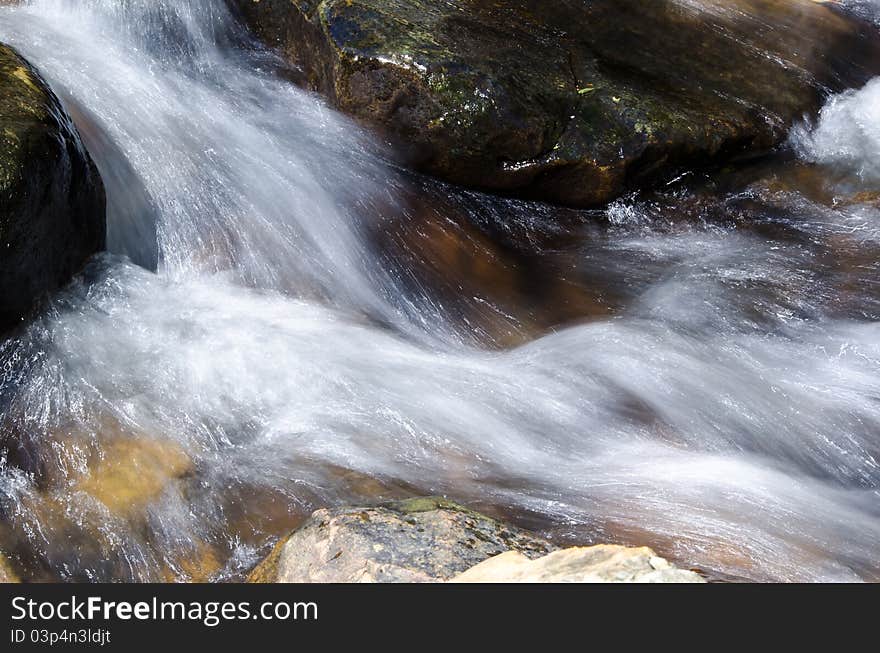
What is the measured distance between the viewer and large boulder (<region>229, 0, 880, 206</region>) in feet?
21.0

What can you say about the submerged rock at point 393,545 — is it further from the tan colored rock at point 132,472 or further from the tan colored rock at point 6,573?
the tan colored rock at point 6,573

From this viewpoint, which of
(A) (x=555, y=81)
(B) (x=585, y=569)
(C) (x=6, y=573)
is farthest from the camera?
(A) (x=555, y=81)

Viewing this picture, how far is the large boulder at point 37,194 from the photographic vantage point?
454 centimetres

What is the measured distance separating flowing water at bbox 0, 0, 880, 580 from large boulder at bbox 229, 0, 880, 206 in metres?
0.25

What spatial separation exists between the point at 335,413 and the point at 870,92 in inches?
240

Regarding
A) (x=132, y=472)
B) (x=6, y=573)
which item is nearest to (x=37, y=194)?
(x=132, y=472)

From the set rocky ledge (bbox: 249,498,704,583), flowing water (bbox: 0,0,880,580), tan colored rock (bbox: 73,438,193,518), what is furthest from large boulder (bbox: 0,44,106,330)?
rocky ledge (bbox: 249,498,704,583)

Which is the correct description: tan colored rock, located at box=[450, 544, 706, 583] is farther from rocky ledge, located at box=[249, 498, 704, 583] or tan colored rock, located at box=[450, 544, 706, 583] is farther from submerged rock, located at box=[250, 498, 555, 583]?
submerged rock, located at box=[250, 498, 555, 583]

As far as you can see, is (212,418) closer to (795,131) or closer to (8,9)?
(8,9)

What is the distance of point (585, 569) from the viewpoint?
291 centimetres

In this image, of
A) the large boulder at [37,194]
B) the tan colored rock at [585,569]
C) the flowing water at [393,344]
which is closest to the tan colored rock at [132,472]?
the flowing water at [393,344]

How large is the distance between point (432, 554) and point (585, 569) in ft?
1.97

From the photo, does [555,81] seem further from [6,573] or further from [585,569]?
[6,573]

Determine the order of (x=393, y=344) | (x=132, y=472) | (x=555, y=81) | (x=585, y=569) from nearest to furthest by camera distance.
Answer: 1. (x=585, y=569)
2. (x=132, y=472)
3. (x=393, y=344)
4. (x=555, y=81)
